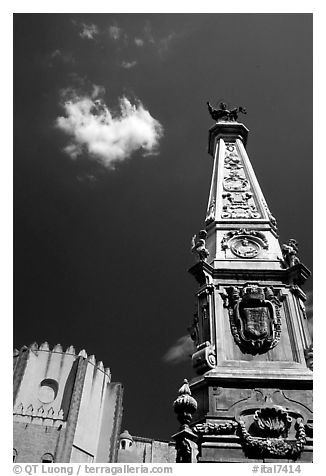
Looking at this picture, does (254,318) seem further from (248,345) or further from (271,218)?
(271,218)

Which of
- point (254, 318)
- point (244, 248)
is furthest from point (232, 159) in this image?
point (254, 318)

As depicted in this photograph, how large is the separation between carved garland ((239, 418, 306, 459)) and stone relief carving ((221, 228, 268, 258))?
5.43m

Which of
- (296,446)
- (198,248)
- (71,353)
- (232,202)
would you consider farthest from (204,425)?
(71,353)

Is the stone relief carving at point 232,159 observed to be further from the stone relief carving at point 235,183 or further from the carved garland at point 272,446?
the carved garland at point 272,446

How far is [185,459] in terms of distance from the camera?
334 inches

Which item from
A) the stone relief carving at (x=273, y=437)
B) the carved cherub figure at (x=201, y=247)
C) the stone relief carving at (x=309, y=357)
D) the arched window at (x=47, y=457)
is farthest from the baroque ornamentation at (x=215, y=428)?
the arched window at (x=47, y=457)

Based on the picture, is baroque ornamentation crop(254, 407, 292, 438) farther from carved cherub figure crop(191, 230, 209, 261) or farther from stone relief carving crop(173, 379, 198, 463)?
carved cherub figure crop(191, 230, 209, 261)

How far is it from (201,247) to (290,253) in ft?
8.52

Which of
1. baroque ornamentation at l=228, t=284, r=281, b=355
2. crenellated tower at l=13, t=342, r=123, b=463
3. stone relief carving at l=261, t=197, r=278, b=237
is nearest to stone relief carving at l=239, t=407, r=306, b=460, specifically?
baroque ornamentation at l=228, t=284, r=281, b=355

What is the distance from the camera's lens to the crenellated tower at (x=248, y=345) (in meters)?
9.27

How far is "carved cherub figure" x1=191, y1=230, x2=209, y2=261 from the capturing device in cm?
1280

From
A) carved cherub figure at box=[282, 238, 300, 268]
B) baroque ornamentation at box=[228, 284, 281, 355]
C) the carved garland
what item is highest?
carved cherub figure at box=[282, 238, 300, 268]

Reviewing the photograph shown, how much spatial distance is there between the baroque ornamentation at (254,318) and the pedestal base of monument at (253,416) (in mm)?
891

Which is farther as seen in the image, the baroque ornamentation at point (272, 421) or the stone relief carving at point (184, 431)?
the baroque ornamentation at point (272, 421)
